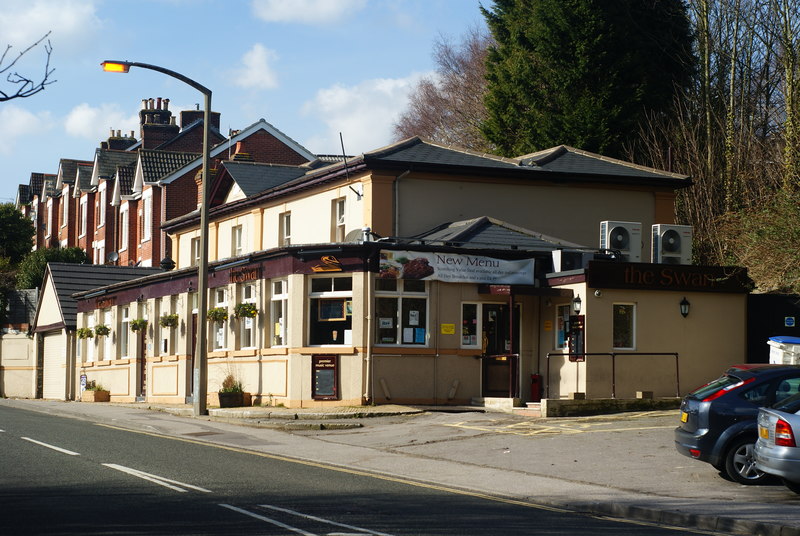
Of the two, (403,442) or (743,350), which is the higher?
(743,350)

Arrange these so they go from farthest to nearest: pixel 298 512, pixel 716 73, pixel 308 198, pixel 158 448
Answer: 1. pixel 716 73
2. pixel 308 198
3. pixel 158 448
4. pixel 298 512

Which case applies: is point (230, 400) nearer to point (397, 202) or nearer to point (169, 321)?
point (169, 321)

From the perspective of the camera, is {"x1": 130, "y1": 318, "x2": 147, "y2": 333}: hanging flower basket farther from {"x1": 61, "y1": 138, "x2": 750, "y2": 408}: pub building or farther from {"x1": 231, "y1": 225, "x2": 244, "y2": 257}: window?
{"x1": 231, "y1": 225, "x2": 244, "y2": 257}: window

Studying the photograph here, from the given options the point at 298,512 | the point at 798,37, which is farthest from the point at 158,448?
the point at 798,37

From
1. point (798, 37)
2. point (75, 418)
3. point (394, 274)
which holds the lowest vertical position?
point (75, 418)

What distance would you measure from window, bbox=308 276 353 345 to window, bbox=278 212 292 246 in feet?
28.4

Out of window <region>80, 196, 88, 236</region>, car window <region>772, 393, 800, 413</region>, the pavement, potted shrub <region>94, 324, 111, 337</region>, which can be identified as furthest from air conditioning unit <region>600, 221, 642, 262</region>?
window <region>80, 196, 88, 236</region>

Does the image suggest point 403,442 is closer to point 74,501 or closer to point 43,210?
point 74,501

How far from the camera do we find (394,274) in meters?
25.3

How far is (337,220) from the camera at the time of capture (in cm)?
3181

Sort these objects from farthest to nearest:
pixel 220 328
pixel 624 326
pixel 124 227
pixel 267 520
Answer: pixel 124 227, pixel 220 328, pixel 624 326, pixel 267 520

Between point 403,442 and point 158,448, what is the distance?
14.7ft

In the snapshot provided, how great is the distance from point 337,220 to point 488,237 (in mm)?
6078

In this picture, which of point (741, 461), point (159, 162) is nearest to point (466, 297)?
point (741, 461)
